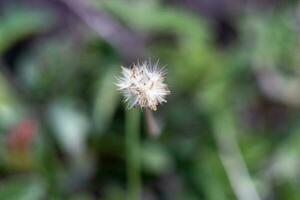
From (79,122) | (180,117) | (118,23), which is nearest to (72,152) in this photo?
(79,122)

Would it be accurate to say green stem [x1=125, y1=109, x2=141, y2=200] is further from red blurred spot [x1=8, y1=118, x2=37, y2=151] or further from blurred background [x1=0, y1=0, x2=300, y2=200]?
red blurred spot [x1=8, y1=118, x2=37, y2=151]

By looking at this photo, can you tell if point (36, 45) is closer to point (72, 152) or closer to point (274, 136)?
point (72, 152)

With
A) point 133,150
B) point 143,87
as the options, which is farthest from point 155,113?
point 143,87

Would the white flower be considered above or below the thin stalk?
below

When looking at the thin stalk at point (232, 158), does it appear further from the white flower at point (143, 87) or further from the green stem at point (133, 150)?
the white flower at point (143, 87)

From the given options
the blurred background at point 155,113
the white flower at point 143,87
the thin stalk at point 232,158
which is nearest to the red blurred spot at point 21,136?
the blurred background at point 155,113

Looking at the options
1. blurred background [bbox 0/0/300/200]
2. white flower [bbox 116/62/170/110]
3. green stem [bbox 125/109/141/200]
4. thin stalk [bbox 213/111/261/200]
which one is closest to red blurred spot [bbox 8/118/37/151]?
blurred background [bbox 0/0/300/200]
